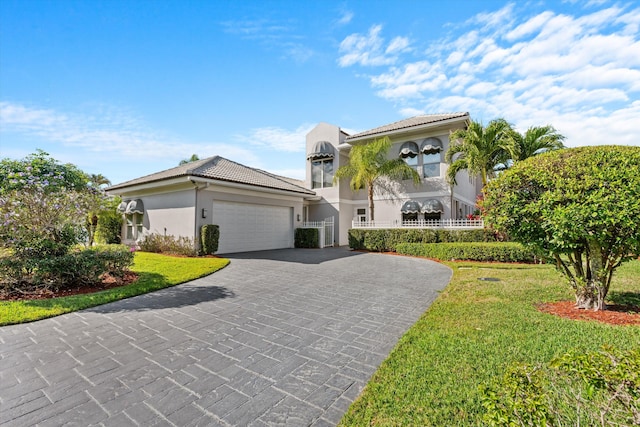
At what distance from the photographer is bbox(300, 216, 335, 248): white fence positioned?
2075cm

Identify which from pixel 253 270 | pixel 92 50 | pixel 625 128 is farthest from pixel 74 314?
pixel 625 128

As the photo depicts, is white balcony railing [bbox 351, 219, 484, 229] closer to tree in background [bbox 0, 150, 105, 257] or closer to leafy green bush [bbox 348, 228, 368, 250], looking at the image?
leafy green bush [bbox 348, 228, 368, 250]

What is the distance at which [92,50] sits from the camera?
11.2m

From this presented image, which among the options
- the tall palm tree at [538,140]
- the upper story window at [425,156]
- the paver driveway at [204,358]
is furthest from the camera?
the upper story window at [425,156]

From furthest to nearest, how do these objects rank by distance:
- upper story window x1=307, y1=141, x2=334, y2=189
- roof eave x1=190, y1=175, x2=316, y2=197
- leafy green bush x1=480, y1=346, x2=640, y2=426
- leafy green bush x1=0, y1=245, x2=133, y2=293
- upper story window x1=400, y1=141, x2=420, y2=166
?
1. upper story window x1=307, y1=141, x2=334, y2=189
2. upper story window x1=400, y1=141, x2=420, y2=166
3. roof eave x1=190, y1=175, x2=316, y2=197
4. leafy green bush x1=0, y1=245, x2=133, y2=293
5. leafy green bush x1=480, y1=346, x2=640, y2=426

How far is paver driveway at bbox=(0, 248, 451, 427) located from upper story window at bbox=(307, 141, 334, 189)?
16.5 m

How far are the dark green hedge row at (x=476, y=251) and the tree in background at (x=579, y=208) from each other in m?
6.64

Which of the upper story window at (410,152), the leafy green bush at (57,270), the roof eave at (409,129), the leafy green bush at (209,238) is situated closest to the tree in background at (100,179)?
the leafy green bush at (209,238)

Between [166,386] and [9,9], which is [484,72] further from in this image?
[9,9]

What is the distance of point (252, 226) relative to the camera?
59.1ft

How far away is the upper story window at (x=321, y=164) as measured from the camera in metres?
22.8

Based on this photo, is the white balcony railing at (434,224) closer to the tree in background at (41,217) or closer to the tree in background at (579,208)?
the tree in background at (579,208)

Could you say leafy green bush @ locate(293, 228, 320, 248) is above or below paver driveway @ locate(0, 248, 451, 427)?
above

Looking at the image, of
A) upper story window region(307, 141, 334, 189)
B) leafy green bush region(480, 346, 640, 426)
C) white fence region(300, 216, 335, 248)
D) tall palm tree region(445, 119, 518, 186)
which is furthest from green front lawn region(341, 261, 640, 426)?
upper story window region(307, 141, 334, 189)
